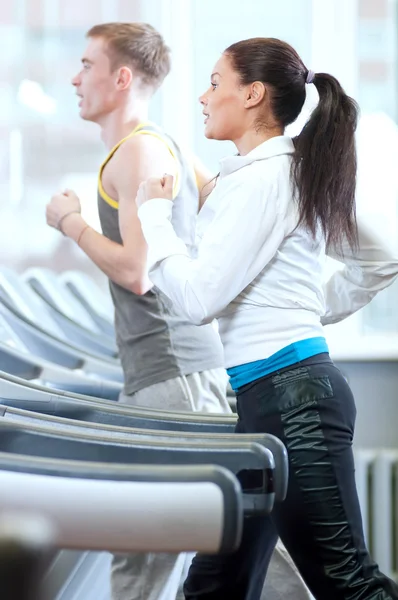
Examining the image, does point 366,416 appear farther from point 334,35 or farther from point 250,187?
point 250,187

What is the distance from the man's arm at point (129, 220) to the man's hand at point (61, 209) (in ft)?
0.25

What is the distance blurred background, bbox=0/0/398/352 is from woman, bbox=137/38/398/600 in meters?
2.03

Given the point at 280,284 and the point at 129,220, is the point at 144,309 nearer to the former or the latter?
the point at 129,220

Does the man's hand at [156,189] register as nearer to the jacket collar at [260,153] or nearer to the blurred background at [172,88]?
the jacket collar at [260,153]

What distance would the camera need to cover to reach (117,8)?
436 cm

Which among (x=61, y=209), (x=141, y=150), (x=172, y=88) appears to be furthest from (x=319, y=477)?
(x=172, y=88)

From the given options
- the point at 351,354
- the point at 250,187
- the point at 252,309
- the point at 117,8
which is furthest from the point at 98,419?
the point at 117,8

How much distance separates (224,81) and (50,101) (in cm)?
283

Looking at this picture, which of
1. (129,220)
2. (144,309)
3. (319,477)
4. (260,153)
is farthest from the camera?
(144,309)

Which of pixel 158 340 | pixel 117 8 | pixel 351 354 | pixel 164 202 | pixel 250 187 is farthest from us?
pixel 117 8

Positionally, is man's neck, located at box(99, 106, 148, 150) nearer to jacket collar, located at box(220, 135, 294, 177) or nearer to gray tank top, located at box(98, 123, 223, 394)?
gray tank top, located at box(98, 123, 223, 394)

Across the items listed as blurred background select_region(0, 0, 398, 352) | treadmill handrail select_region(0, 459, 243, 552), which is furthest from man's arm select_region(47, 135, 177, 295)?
blurred background select_region(0, 0, 398, 352)

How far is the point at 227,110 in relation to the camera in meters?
1.68

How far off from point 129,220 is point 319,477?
827 mm
